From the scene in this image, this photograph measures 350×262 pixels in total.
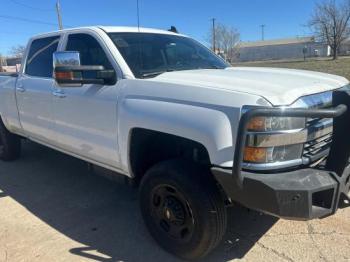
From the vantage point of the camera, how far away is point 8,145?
584 cm

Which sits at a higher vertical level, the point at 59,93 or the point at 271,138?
the point at 59,93

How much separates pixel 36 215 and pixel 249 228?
7.25 ft

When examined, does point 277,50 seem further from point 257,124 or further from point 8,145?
point 257,124

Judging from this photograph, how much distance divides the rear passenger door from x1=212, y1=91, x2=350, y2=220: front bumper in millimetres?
2595

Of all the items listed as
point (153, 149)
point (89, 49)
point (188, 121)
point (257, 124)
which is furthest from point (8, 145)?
point (257, 124)

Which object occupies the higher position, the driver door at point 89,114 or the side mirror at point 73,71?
the side mirror at point 73,71

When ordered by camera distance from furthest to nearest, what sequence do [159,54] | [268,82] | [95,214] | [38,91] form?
[38,91] < [95,214] < [159,54] < [268,82]

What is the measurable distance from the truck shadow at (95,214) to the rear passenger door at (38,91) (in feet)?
2.19

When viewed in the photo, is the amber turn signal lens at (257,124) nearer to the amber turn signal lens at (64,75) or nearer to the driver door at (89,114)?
the driver door at (89,114)

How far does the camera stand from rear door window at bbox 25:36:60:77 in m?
4.46

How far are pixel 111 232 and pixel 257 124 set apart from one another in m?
1.89

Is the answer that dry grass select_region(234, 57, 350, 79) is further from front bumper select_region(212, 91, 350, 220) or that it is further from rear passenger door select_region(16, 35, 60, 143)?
front bumper select_region(212, 91, 350, 220)

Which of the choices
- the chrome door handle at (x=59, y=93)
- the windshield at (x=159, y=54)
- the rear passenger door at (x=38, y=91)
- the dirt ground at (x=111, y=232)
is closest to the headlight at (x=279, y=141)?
the dirt ground at (x=111, y=232)

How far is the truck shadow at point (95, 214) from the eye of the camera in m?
3.16
